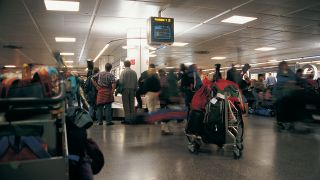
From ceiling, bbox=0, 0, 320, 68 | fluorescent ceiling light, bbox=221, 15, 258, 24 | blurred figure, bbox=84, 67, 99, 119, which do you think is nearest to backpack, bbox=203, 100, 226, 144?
ceiling, bbox=0, 0, 320, 68

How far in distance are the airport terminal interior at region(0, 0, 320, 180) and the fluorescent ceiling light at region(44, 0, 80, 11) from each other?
39mm

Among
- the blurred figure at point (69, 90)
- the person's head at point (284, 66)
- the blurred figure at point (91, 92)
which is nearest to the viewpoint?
the blurred figure at point (69, 90)

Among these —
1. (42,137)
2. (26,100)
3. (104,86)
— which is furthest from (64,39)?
(26,100)

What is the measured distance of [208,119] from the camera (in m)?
3.77

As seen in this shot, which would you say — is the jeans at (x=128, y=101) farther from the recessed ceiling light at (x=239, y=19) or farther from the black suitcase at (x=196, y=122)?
the black suitcase at (x=196, y=122)

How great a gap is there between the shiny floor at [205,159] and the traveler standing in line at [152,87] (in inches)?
37.0

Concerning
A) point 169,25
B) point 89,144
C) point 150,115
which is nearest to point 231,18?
point 169,25

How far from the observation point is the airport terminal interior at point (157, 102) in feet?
4.82

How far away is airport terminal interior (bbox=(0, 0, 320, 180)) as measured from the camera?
4.82 feet

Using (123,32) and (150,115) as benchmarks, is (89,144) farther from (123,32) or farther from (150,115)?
(123,32)

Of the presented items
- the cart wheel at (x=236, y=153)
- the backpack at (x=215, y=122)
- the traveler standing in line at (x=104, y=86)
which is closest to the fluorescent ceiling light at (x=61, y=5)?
the traveler standing in line at (x=104, y=86)

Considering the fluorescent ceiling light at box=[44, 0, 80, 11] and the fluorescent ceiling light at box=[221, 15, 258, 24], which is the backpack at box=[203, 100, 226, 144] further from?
the fluorescent ceiling light at box=[221, 15, 258, 24]

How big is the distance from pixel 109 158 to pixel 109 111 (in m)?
3.25

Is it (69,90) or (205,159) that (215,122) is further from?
(69,90)
